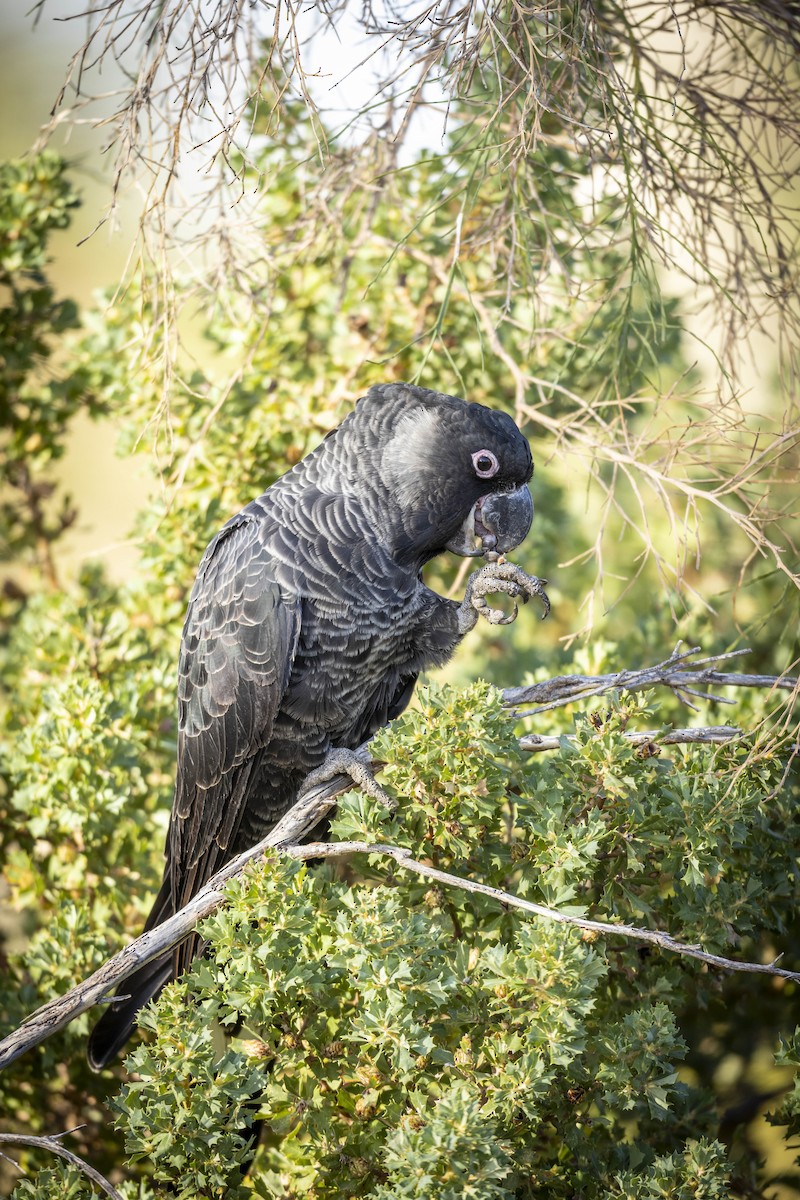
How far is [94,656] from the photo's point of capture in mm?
3430

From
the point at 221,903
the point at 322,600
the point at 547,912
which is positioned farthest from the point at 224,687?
the point at 547,912

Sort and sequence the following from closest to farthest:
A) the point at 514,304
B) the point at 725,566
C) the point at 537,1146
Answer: the point at 537,1146
the point at 514,304
the point at 725,566

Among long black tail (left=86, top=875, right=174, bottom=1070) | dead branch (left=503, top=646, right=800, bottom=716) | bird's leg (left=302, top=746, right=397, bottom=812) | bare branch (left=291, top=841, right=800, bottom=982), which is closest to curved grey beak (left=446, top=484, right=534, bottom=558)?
dead branch (left=503, top=646, right=800, bottom=716)

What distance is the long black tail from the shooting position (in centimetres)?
258

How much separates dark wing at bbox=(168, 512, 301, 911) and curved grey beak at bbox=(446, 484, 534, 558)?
58 centimetres

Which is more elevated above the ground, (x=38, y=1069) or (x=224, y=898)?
(x=224, y=898)

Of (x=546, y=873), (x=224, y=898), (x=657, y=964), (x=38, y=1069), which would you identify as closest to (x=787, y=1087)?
(x=657, y=964)

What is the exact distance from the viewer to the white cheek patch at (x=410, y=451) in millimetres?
2668

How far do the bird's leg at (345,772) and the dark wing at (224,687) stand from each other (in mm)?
192

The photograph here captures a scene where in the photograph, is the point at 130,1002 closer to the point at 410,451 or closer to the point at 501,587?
the point at 501,587

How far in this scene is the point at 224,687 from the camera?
8.91ft

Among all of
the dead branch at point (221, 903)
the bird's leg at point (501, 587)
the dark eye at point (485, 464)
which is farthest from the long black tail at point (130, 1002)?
the dark eye at point (485, 464)

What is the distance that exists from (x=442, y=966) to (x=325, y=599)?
1.16 metres

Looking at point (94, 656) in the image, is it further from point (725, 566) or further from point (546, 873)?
point (725, 566)
